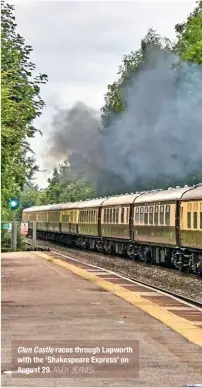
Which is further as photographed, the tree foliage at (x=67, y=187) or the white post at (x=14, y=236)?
the tree foliage at (x=67, y=187)

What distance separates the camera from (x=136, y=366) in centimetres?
1268

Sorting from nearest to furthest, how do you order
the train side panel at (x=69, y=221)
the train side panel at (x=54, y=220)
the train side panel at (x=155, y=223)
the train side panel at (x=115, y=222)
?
the train side panel at (x=155, y=223), the train side panel at (x=115, y=222), the train side panel at (x=69, y=221), the train side panel at (x=54, y=220)

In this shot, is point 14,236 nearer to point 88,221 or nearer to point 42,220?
point 88,221

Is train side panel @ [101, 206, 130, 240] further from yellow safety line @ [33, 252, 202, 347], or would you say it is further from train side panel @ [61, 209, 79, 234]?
yellow safety line @ [33, 252, 202, 347]

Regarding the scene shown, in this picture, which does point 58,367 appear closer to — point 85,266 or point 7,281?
point 7,281

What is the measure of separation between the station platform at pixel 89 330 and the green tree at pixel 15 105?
4.22 metres

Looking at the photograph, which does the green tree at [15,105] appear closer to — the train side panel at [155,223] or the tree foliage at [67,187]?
the train side panel at [155,223]

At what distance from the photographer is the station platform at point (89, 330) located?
11.9m

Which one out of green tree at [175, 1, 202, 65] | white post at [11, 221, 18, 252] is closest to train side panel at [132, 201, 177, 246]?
white post at [11, 221, 18, 252]

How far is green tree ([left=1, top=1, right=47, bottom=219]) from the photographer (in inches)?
1148

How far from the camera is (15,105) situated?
31.1 m

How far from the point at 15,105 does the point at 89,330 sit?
15266mm

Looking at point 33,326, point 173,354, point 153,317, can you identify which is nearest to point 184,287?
point 153,317

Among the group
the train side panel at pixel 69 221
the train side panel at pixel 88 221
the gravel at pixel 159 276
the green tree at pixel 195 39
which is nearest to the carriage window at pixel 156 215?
the gravel at pixel 159 276
